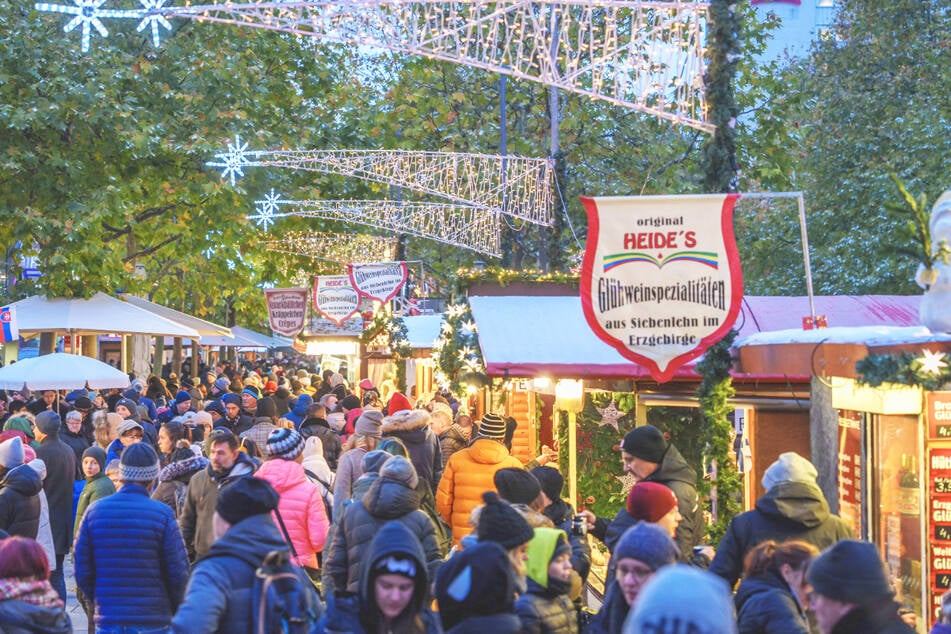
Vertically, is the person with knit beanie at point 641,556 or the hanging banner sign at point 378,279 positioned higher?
the hanging banner sign at point 378,279

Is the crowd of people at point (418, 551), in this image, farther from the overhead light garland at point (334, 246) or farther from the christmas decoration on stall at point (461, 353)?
the overhead light garland at point (334, 246)

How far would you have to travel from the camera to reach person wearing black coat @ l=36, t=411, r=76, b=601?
11867mm

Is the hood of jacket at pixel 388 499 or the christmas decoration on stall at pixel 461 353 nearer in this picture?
the hood of jacket at pixel 388 499

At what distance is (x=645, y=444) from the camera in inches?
305

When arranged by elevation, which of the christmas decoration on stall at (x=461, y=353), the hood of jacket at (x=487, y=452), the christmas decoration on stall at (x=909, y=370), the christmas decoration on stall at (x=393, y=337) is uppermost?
the christmas decoration on stall at (x=393, y=337)

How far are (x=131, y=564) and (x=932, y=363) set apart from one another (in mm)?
4344

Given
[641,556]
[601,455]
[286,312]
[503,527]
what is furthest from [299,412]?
[641,556]

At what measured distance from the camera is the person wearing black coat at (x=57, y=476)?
11.9 metres

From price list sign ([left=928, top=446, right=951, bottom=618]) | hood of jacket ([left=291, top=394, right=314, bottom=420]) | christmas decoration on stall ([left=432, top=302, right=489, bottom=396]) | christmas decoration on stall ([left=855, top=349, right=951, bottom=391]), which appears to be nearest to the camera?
christmas decoration on stall ([left=855, top=349, right=951, bottom=391])

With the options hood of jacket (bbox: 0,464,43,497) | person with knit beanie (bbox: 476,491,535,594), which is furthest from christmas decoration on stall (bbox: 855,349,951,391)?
hood of jacket (bbox: 0,464,43,497)

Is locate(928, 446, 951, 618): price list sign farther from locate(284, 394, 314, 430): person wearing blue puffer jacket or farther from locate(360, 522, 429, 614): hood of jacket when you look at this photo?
locate(284, 394, 314, 430): person wearing blue puffer jacket

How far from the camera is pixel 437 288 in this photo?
150 feet

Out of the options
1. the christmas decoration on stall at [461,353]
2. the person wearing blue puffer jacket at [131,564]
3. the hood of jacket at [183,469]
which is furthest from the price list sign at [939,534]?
the christmas decoration on stall at [461,353]

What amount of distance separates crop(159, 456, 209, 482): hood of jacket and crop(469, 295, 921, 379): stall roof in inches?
132
